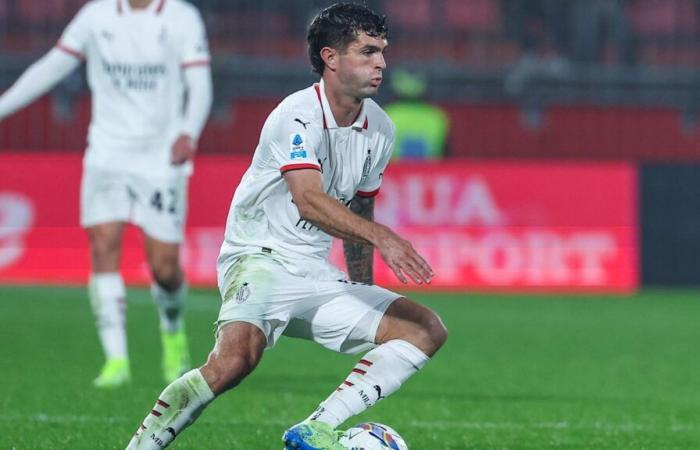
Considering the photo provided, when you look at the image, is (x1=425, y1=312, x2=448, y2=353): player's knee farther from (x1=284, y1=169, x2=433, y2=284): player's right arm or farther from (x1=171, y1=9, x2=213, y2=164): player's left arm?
(x1=171, y1=9, x2=213, y2=164): player's left arm

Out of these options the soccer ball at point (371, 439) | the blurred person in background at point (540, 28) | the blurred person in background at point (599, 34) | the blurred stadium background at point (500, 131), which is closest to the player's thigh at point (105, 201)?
the soccer ball at point (371, 439)

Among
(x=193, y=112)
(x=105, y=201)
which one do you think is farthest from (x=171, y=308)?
(x=193, y=112)

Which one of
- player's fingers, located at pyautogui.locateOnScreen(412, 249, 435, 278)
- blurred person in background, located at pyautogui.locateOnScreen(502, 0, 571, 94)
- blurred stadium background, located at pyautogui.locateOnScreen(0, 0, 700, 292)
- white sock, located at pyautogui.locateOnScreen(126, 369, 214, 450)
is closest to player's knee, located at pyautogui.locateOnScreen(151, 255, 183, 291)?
white sock, located at pyautogui.locateOnScreen(126, 369, 214, 450)

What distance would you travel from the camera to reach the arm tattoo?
19.2ft

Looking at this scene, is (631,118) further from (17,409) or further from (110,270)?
(17,409)

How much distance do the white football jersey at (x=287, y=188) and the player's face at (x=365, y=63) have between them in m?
0.15

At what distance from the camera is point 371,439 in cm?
521

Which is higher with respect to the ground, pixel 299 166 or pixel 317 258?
pixel 299 166

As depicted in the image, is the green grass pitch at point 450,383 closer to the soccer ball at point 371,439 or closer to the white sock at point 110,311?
the white sock at point 110,311

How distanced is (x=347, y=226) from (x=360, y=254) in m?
0.76

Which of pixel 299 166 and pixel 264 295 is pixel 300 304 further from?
pixel 299 166

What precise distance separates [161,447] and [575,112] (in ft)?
45.1

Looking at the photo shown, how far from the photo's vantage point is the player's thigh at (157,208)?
860 cm

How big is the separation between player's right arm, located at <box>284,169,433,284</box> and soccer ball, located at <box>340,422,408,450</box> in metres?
0.64
